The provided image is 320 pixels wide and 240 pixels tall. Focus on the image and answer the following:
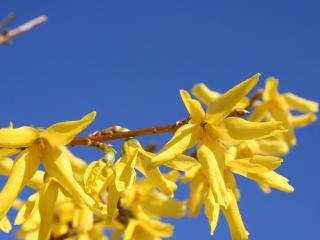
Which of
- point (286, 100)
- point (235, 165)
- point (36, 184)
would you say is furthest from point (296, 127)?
point (36, 184)

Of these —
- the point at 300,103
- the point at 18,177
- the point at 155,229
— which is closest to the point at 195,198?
the point at 155,229

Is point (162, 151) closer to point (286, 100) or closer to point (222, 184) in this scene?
point (222, 184)

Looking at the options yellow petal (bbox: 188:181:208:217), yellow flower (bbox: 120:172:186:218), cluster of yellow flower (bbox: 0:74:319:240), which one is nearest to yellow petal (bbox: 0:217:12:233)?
cluster of yellow flower (bbox: 0:74:319:240)

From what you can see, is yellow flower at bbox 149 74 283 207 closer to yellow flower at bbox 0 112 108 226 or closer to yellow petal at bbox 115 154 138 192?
yellow petal at bbox 115 154 138 192

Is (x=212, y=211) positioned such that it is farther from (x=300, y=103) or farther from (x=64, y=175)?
(x=300, y=103)

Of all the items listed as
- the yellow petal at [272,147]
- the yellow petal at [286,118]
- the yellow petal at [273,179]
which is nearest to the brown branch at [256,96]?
the yellow petal at [286,118]

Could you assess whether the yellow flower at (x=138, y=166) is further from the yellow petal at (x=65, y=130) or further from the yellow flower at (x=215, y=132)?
the yellow petal at (x=65, y=130)

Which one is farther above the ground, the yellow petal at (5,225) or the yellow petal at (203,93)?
the yellow petal at (203,93)

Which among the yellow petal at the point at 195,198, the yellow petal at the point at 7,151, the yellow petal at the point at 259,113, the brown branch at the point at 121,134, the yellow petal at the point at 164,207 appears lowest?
the yellow petal at the point at 7,151
